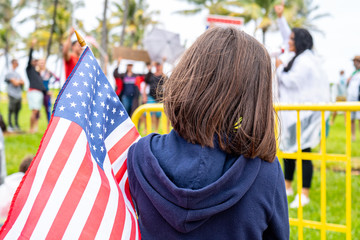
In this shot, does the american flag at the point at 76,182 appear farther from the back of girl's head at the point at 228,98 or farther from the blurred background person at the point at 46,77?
A: the blurred background person at the point at 46,77

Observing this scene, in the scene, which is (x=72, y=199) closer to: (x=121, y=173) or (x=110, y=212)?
(x=110, y=212)

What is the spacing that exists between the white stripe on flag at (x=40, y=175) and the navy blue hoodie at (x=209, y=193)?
1.01 ft

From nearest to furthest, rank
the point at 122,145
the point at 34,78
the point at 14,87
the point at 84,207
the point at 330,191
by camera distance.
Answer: the point at 84,207 → the point at 122,145 → the point at 330,191 → the point at 34,78 → the point at 14,87

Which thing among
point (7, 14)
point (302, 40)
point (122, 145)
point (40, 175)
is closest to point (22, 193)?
point (40, 175)

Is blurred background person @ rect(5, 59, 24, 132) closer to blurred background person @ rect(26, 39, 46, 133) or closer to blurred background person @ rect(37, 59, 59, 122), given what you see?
blurred background person @ rect(37, 59, 59, 122)

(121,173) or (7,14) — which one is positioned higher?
(7,14)

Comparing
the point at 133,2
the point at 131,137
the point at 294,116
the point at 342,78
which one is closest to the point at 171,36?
the point at 342,78

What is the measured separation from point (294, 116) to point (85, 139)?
9.67 ft

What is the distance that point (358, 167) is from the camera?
640 centimetres

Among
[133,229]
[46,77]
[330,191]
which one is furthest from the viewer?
[46,77]

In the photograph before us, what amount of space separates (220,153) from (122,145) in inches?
23.6

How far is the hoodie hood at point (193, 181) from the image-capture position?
4.36 ft

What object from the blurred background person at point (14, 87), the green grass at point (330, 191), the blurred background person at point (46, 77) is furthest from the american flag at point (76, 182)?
the blurred background person at point (14, 87)

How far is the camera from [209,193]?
1.32 metres
